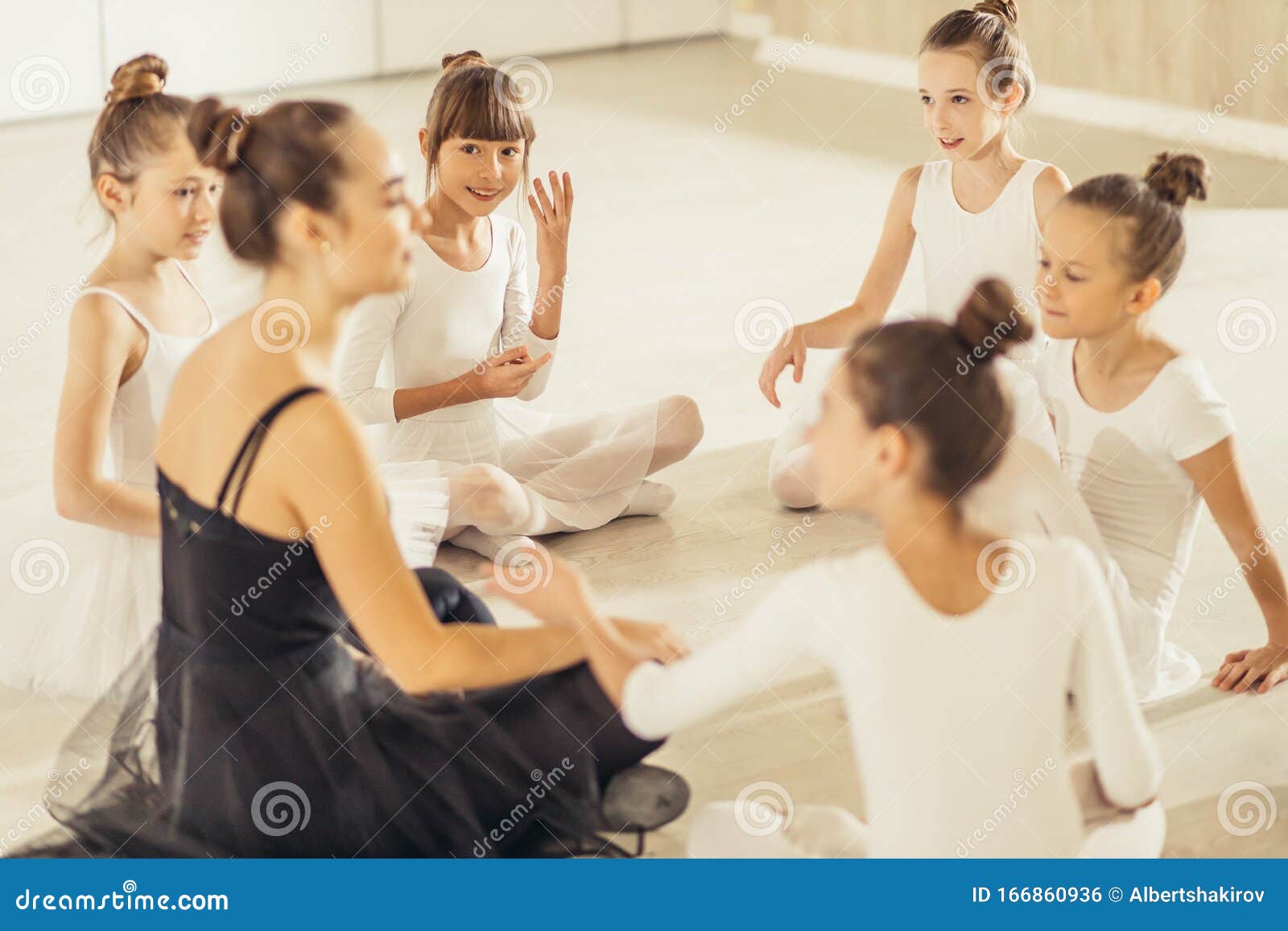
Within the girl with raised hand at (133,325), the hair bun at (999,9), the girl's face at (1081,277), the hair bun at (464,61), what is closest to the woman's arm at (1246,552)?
the girl's face at (1081,277)

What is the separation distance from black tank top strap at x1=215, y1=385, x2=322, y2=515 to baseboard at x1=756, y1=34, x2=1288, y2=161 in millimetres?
3423

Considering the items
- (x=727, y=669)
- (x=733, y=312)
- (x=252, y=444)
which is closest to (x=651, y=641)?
(x=727, y=669)

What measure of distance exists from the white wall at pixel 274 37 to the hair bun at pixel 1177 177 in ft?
14.1

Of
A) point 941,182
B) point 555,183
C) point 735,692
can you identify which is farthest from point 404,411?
point 735,692

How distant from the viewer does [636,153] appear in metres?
5.12

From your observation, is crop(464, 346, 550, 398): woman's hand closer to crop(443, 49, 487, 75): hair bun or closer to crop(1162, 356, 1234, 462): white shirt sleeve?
crop(443, 49, 487, 75): hair bun

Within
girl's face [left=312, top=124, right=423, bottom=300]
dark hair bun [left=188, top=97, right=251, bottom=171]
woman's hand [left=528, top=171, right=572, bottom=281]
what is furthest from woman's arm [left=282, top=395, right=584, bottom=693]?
woman's hand [left=528, top=171, right=572, bottom=281]

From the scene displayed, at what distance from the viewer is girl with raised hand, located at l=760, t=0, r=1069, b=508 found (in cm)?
217

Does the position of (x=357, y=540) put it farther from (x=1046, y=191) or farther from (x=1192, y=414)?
(x=1046, y=191)

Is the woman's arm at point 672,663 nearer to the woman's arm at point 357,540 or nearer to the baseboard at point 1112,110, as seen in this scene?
the woman's arm at point 357,540

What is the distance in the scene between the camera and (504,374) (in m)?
2.23

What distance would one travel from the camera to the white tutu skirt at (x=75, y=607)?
1871 mm

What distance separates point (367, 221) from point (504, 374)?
0.89 metres

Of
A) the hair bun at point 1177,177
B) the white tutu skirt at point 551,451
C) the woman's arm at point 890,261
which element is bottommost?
the white tutu skirt at point 551,451
